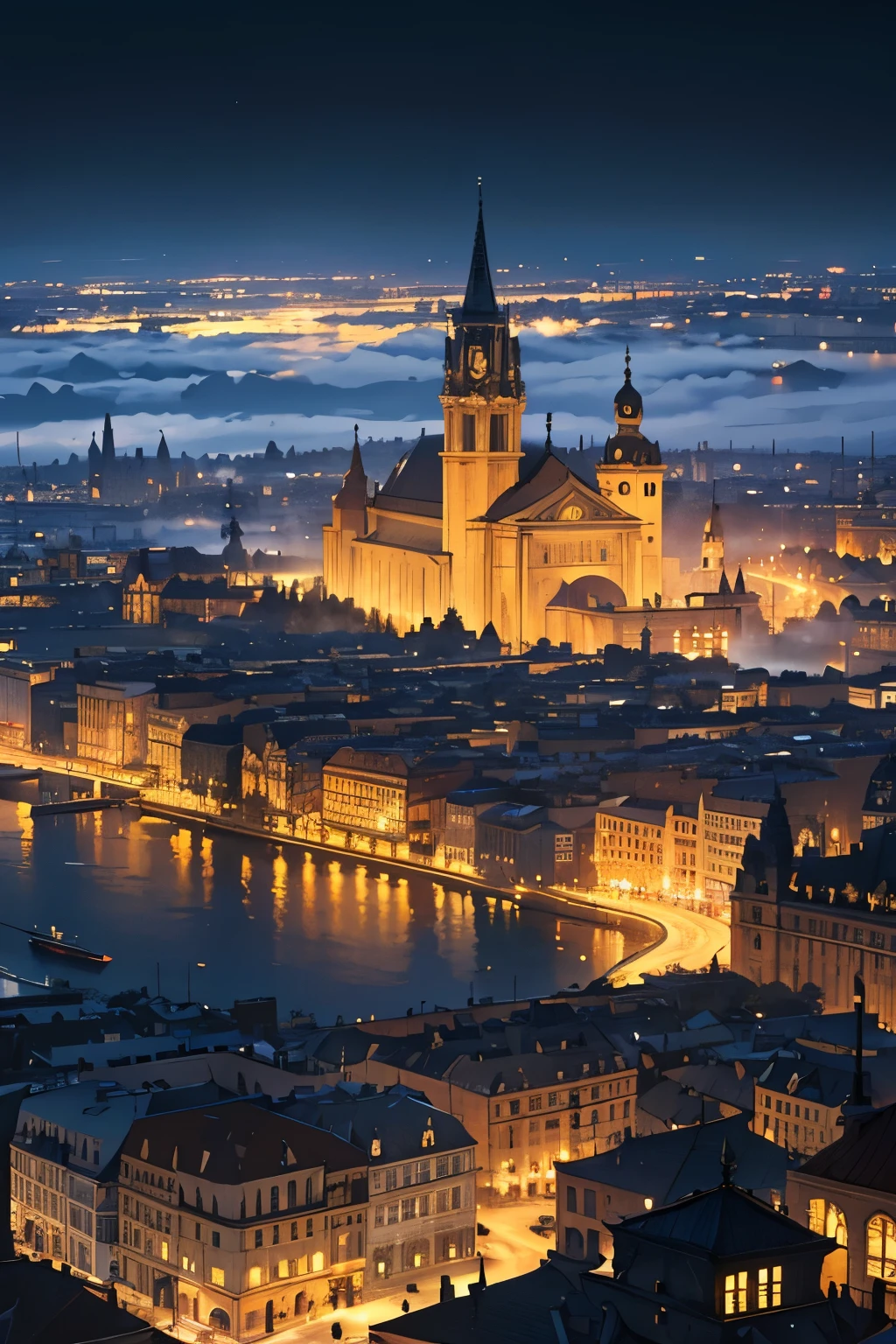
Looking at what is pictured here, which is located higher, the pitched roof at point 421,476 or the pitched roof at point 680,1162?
the pitched roof at point 421,476

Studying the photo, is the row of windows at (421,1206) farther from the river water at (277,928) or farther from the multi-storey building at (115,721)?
the multi-storey building at (115,721)

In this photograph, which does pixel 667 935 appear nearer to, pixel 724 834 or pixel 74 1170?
pixel 724 834

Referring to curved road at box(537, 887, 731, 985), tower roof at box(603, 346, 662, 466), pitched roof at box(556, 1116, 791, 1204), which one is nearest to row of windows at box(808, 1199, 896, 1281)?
pitched roof at box(556, 1116, 791, 1204)

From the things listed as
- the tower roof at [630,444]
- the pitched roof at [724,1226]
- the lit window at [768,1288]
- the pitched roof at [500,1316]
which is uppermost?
the tower roof at [630,444]

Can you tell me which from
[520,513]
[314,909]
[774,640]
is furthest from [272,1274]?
[774,640]

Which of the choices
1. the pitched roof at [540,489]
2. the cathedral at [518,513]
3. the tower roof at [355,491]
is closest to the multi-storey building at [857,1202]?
the cathedral at [518,513]

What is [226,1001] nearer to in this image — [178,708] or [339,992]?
[339,992]

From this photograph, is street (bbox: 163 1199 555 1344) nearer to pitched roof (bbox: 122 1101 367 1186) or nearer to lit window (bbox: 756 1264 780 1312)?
pitched roof (bbox: 122 1101 367 1186)
